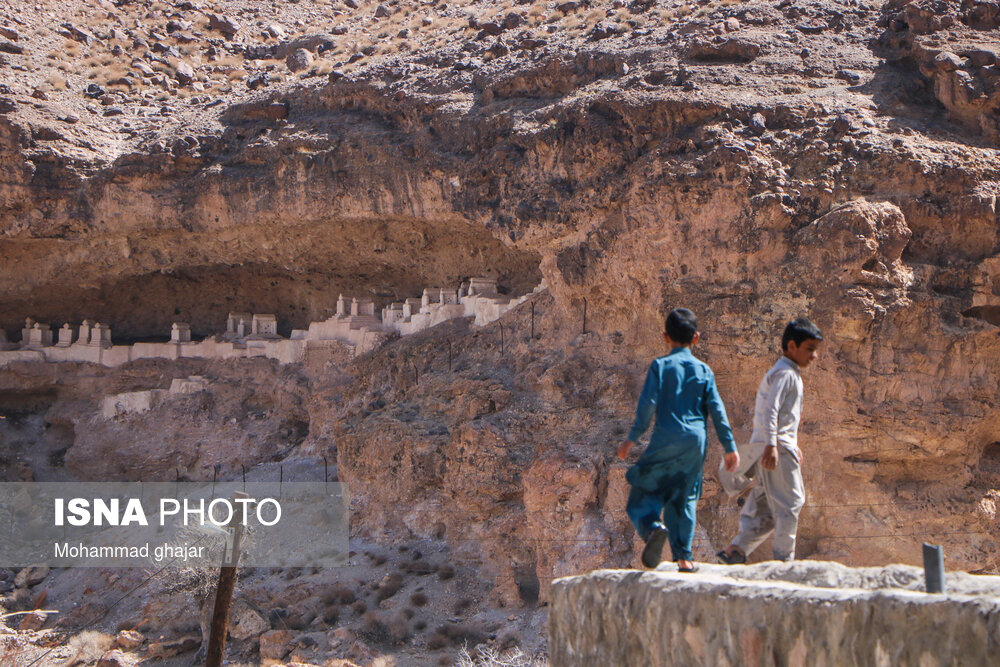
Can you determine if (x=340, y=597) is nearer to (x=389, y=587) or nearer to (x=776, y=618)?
(x=389, y=587)

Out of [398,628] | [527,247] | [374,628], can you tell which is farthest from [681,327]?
[527,247]

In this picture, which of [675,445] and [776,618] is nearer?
[776,618]

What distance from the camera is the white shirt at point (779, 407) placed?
6.34 m

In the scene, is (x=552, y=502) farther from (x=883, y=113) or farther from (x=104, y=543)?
(x=104, y=543)

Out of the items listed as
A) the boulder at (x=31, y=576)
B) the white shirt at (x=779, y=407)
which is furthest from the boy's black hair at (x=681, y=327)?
the boulder at (x=31, y=576)

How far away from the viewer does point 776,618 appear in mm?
4812

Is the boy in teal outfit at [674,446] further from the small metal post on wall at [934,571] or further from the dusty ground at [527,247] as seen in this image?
the dusty ground at [527,247]

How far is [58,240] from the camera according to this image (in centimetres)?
2150

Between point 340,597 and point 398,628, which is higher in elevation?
point 340,597

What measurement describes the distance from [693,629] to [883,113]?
36.1ft

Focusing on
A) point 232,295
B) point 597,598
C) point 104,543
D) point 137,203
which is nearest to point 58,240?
point 137,203

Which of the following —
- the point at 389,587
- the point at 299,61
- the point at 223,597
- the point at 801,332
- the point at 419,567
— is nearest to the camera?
the point at 801,332

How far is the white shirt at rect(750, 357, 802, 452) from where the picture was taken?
20.8 ft

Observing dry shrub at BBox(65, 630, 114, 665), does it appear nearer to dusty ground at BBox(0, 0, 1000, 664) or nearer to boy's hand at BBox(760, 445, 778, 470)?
dusty ground at BBox(0, 0, 1000, 664)
